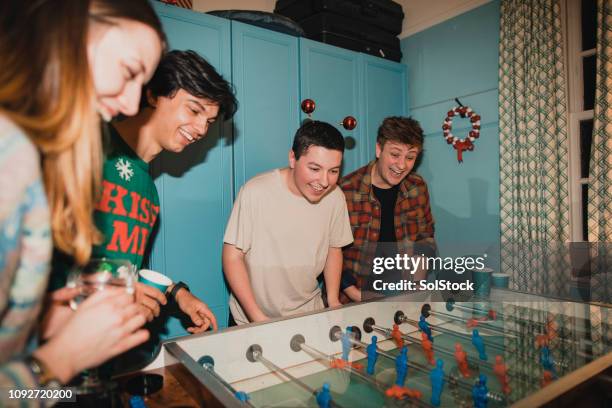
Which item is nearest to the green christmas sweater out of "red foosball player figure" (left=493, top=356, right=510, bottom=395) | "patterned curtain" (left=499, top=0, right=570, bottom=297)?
"red foosball player figure" (left=493, top=356, right=510, bottom=395)

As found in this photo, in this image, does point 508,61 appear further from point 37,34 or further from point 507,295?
point 37,34

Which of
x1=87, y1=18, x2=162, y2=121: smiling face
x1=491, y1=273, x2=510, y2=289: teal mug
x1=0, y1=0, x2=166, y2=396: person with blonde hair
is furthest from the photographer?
x1=491, y1=273, x2=510, y2=289: teal mug

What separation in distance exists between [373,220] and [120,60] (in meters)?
2.03

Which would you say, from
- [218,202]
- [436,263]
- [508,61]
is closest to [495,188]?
[436,263]

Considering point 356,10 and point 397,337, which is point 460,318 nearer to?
point 397,337

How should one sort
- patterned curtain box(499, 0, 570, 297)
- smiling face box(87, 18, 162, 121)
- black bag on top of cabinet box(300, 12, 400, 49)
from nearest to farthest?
smiling face box(87, 18, 162, 121) < patterned curtain box(499, 0, 570, 297) < black bag on top of cabinet box(300, 12, 400, 49)

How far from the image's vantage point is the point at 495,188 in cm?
300

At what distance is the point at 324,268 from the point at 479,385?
1232 millimetres

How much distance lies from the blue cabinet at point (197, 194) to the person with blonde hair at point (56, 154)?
1.59 metres

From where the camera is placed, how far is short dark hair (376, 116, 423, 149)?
93.8 inches

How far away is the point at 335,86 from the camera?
3.02 m

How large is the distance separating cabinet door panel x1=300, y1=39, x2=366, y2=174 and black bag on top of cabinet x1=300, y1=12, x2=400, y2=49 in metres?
0.16

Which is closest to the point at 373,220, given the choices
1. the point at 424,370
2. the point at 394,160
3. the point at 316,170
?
the point at 394,160

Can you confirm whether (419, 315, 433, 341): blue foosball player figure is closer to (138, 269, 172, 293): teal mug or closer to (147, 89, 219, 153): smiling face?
(138, 269, 172, 293): teal mug
